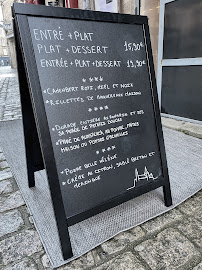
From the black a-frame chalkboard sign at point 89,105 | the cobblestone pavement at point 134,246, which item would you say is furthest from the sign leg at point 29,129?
the cobblestone pavement at point 134,246

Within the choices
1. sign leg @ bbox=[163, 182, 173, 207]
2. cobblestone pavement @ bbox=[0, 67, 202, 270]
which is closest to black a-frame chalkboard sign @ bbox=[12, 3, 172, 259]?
sign leg @ bbox=[163, 182, 173, 207]

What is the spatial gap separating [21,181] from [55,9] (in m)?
1.66

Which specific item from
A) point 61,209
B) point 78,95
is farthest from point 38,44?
point 61,209

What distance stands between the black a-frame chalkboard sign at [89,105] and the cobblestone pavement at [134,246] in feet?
0.57

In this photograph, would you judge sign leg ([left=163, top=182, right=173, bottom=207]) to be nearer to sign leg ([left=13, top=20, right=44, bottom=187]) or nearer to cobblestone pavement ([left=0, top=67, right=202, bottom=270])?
cobblestone pavement ([left=0, top=67, right=202, bottom=270])

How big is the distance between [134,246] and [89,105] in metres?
1.00

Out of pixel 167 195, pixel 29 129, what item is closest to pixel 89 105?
pixel 29 129

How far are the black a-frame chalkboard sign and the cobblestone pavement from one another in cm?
17

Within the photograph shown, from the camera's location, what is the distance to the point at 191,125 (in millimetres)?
3480

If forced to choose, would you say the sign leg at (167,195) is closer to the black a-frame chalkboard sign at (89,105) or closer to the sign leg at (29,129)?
the black a-frame chalkboard sign at (89,105)

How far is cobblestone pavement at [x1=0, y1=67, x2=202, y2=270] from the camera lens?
4.18ft

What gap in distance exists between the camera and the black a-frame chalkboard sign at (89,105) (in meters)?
1.23

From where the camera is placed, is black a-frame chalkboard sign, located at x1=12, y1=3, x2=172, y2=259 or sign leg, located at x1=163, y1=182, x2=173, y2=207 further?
sign leg, located at x1=163, y1=182, x2=173, y2=207

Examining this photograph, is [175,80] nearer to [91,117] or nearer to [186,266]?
Answer: [91,117]
